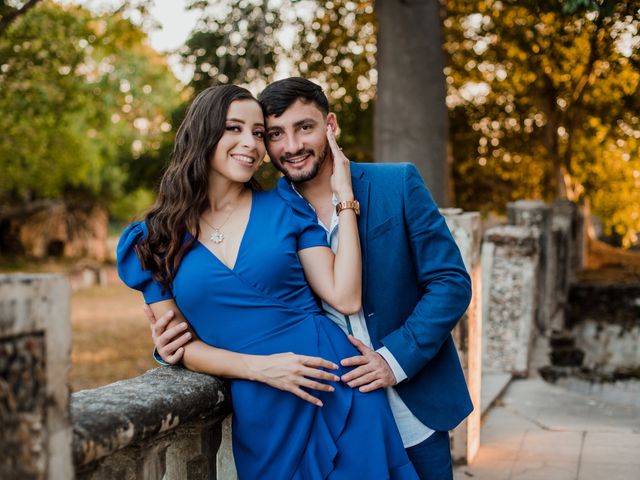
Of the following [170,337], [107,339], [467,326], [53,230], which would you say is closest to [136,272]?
[170,337]

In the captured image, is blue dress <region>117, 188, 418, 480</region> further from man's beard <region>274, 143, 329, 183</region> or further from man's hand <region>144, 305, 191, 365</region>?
man's beard <region>274, 143, 329, 183</region>

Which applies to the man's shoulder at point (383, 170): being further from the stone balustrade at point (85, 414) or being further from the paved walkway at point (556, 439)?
the paved walkway at point (556, 439)

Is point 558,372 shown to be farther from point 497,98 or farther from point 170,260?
point 497,98

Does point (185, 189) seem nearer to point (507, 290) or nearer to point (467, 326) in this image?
point (467, 326)

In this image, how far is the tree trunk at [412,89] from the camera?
9164 mm

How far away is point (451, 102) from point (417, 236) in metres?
16.8

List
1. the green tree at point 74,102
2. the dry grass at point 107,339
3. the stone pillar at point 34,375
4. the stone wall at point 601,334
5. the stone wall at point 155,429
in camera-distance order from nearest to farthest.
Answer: the stone pillar at point 34,375
the stone wall at point 155,429
the stone wall at point 601,334
the green tree at point 74,102
the dry grass at point 107,339

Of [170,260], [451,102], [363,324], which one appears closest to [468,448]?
[363,324]

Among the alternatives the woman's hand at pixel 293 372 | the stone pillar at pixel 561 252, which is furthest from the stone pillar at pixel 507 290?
the woman's hand at pixel 293 372

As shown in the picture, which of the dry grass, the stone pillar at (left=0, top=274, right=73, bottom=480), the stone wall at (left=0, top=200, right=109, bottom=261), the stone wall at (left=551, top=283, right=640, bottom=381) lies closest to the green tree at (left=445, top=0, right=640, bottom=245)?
the stone wall at (left=551, top=283, right=640, bottom=381)

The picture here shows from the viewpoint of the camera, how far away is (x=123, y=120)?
31375 millimetres

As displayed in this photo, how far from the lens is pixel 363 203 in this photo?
316 cm

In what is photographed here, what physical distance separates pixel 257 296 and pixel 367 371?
472mm

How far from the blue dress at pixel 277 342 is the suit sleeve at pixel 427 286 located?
216 millimetres
